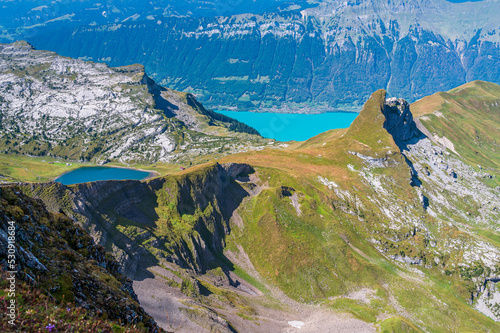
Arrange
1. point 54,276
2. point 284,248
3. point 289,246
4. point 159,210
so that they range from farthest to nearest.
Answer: point 289,246, point 284,248, point 159,210, point 54,276

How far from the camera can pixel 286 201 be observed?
152 m

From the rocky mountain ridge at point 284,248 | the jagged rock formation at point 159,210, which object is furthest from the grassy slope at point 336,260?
the jagged rock formation at point 159,210

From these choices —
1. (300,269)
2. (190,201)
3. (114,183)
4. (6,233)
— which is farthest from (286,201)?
(6,233)

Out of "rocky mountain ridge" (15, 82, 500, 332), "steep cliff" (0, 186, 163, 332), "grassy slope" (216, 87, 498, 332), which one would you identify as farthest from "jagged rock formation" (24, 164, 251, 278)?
"steep cliff" (0, 186, 163, 332)

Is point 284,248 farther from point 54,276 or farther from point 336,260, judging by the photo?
point 54,276

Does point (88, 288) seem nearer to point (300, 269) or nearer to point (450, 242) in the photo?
point (300, 269)

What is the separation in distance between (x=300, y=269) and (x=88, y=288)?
111 m

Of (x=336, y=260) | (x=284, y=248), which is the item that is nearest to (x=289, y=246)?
(x=284, y=248)

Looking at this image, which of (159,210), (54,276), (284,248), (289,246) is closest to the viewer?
(54,276)

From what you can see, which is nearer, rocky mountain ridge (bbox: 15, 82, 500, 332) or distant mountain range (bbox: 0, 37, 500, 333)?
distant mountain range (bbox: 0, 37, 500, 333)

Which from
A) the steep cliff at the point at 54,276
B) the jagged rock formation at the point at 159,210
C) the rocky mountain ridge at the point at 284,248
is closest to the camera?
the steep cliff at the point at 54,276

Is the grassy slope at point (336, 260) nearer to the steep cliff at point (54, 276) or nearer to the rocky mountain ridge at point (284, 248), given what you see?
the rocky mountain ridge at point (284, 248)

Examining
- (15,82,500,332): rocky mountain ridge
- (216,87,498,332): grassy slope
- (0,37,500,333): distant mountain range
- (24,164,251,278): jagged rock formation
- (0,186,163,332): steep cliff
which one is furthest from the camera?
(216,87,498,332): grassy slope

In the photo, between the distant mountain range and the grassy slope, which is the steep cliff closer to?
the distant mountain range
